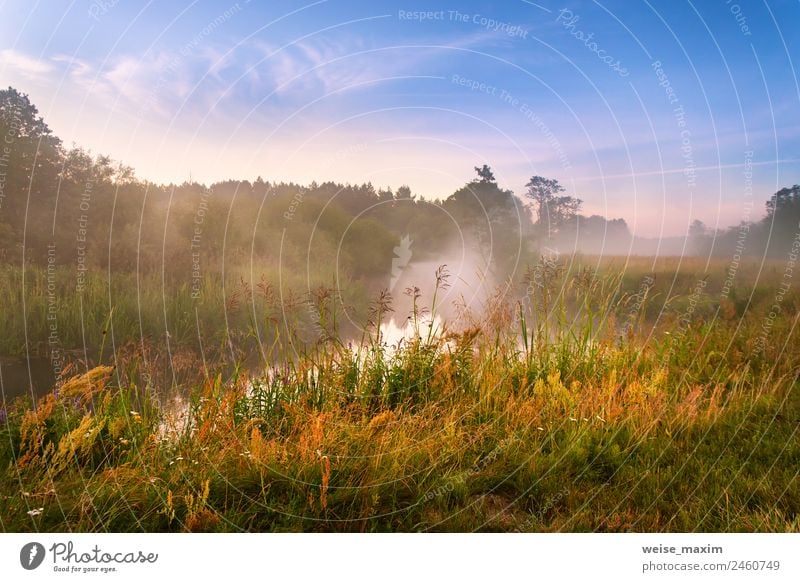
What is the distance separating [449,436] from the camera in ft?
11.9

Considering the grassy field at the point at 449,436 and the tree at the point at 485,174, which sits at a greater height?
the tree at the point at 485,174

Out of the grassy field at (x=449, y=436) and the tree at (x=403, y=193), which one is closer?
the grassy field at (x=449, y=436)

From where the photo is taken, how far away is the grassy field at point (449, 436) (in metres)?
3.09

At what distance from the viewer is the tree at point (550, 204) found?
361 centimetres

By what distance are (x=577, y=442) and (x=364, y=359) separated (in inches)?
73.1

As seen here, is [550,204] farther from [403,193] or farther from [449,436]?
[449,436]

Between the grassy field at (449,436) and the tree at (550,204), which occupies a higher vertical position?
the tree at (550,204)

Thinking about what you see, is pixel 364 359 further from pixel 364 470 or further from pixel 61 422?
pixel 61 422

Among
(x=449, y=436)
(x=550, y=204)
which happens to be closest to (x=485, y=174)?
(x=550, y=204)

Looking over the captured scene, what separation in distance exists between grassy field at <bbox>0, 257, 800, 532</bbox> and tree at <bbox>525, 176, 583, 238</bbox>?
82cm

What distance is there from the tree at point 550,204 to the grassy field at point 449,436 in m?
0.82

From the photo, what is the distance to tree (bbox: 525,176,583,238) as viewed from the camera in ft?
11.9

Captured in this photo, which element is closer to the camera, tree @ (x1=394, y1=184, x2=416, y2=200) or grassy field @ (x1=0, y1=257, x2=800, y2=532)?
grassy field @ (x1=0, y1=257, x2=800, y2=532)
